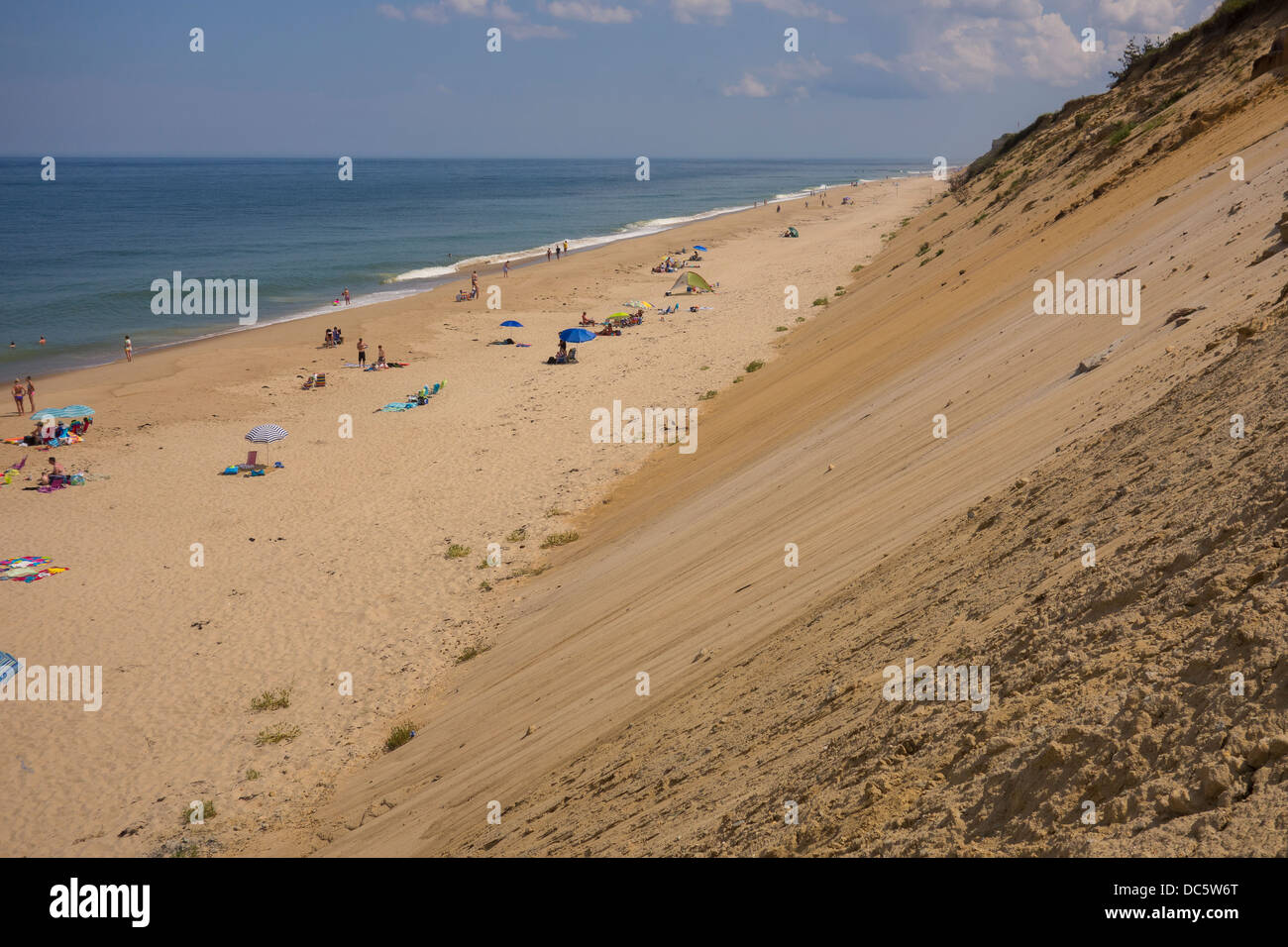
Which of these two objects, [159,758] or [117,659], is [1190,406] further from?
[117,659]

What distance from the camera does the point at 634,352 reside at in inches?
1193

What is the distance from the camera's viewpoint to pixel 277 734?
10695 millimetres

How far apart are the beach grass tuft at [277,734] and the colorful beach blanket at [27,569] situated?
7.46 meters

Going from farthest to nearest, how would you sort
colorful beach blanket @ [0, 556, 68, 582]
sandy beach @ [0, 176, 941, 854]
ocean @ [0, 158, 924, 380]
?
ocean @ [0, 158, 924, 380], colorful beach blanket @ [0, 556, 68, 582], sandy beach @ [0, 176, 941, 854]

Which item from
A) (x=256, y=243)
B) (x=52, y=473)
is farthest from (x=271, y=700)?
(x=256, y=243)

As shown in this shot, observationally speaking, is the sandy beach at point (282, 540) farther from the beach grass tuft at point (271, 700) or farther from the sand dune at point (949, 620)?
the sand dune at point (949, 620)

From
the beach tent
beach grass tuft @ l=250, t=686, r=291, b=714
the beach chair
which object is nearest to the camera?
beach grass tuft @ l=250, t=686, r=291, b=714

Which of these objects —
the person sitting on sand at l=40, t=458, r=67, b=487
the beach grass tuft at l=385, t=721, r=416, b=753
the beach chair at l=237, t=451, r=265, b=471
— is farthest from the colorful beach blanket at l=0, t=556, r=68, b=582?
the beach grass tuft at l=385, t=721, r=416, b=753

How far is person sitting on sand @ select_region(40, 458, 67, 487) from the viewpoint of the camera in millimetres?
20250

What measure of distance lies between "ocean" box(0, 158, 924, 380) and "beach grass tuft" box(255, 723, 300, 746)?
2750 cm

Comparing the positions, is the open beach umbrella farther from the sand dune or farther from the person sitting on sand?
the sand dune

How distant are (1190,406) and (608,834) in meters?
4.89

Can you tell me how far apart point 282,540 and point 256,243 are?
59618mm
